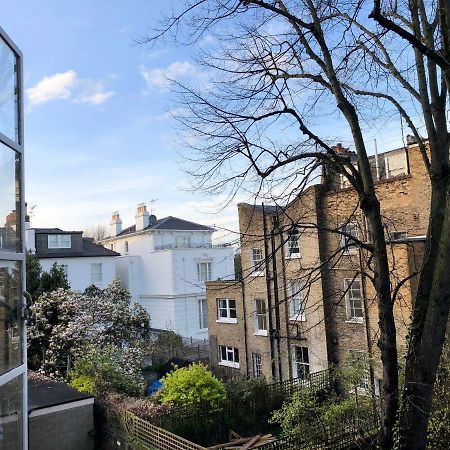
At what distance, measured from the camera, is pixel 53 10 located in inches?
234

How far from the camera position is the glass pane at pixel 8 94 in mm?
3039

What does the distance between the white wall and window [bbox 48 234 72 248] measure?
3.92ft

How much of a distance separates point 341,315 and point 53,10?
15316mm

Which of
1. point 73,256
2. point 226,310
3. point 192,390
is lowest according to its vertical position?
point 192,390

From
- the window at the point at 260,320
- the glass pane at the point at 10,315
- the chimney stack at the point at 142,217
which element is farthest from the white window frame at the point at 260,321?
the glass pane at the point at 10,315

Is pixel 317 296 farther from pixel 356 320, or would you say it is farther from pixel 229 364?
pixel 229 364

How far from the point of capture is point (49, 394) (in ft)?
40.2

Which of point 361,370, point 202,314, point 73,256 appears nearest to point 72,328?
point 73,256

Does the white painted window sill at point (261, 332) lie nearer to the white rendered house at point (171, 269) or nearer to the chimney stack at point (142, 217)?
the white rendered house at point (171, 269)

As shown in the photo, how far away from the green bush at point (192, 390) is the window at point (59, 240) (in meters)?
19.3

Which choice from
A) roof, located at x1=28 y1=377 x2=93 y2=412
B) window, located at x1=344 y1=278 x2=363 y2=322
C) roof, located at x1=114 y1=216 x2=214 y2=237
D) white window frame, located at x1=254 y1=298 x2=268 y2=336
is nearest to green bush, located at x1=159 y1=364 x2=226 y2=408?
roof, located at x1=28 y1=377 x2=93 y2=412

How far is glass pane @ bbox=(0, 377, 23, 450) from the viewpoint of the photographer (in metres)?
2.80

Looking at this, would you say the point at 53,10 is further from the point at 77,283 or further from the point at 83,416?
the point at 77,283

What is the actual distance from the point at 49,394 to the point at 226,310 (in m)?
11.5
